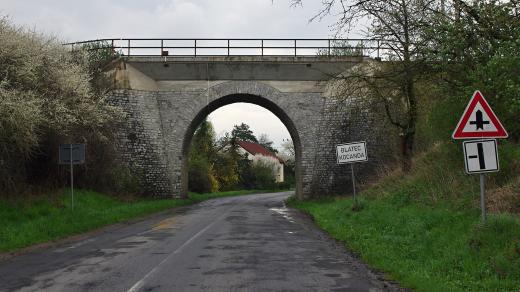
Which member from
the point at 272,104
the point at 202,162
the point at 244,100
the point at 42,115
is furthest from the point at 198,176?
the point at 42,115

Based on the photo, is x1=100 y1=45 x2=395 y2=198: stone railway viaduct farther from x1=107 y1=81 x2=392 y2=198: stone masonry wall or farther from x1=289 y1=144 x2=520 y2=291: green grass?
x1=289 y1=144 x2=520 y2=291: green grass

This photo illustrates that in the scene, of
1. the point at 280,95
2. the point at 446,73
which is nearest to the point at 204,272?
the point at 446,73

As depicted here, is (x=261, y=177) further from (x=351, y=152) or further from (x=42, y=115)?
(x=42, y=115)


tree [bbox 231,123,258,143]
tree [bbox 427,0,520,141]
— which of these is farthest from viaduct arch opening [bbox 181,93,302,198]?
tree [bbox 231,123,258,143]

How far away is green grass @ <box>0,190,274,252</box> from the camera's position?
13.3m

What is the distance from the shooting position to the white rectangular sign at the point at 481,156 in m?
8.46

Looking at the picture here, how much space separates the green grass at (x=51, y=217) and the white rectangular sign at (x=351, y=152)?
28.8ft

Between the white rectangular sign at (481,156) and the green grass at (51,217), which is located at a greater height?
the white rectangular sign at (481,156)

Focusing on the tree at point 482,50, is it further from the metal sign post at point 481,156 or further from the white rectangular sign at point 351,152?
the white rectangular sign at point 351,152

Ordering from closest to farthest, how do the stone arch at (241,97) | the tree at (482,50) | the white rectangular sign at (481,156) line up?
the white rectangular sign at (481,156), the tree at (482,50), the stone arch at (241,97)

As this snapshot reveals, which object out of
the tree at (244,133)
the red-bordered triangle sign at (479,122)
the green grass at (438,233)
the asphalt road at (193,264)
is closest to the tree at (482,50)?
the red-bordered triangle sign at (479,122)

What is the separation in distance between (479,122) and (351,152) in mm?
11083

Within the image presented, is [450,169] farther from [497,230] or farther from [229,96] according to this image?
[229,96]

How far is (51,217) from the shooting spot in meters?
16.2
